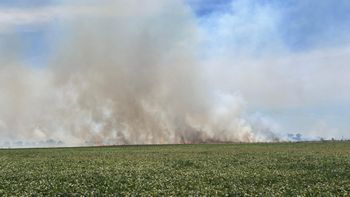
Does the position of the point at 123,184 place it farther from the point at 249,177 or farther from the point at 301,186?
the point at 301,186

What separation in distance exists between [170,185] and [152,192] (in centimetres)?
492

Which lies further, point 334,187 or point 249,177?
point 249,177

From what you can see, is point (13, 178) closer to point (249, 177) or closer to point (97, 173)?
point (97, 173)

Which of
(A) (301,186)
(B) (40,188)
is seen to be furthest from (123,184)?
(A) (301,186)

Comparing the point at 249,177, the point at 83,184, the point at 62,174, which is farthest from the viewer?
the point at 62,174

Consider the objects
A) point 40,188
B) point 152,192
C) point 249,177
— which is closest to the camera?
point 152,192

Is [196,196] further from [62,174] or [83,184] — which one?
[62,174]

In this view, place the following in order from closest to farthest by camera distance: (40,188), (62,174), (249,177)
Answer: (40,188) < (249,177) < (62,174)

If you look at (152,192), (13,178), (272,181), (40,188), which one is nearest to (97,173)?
(13,178)

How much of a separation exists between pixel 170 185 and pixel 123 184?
17.4ft

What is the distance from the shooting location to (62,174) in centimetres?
5725

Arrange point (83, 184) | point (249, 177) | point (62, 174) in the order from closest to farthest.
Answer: point (83, 184) < point (249, 177) < point (62, 174)

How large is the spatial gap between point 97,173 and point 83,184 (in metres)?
11.4

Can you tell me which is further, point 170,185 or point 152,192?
point 170,185
